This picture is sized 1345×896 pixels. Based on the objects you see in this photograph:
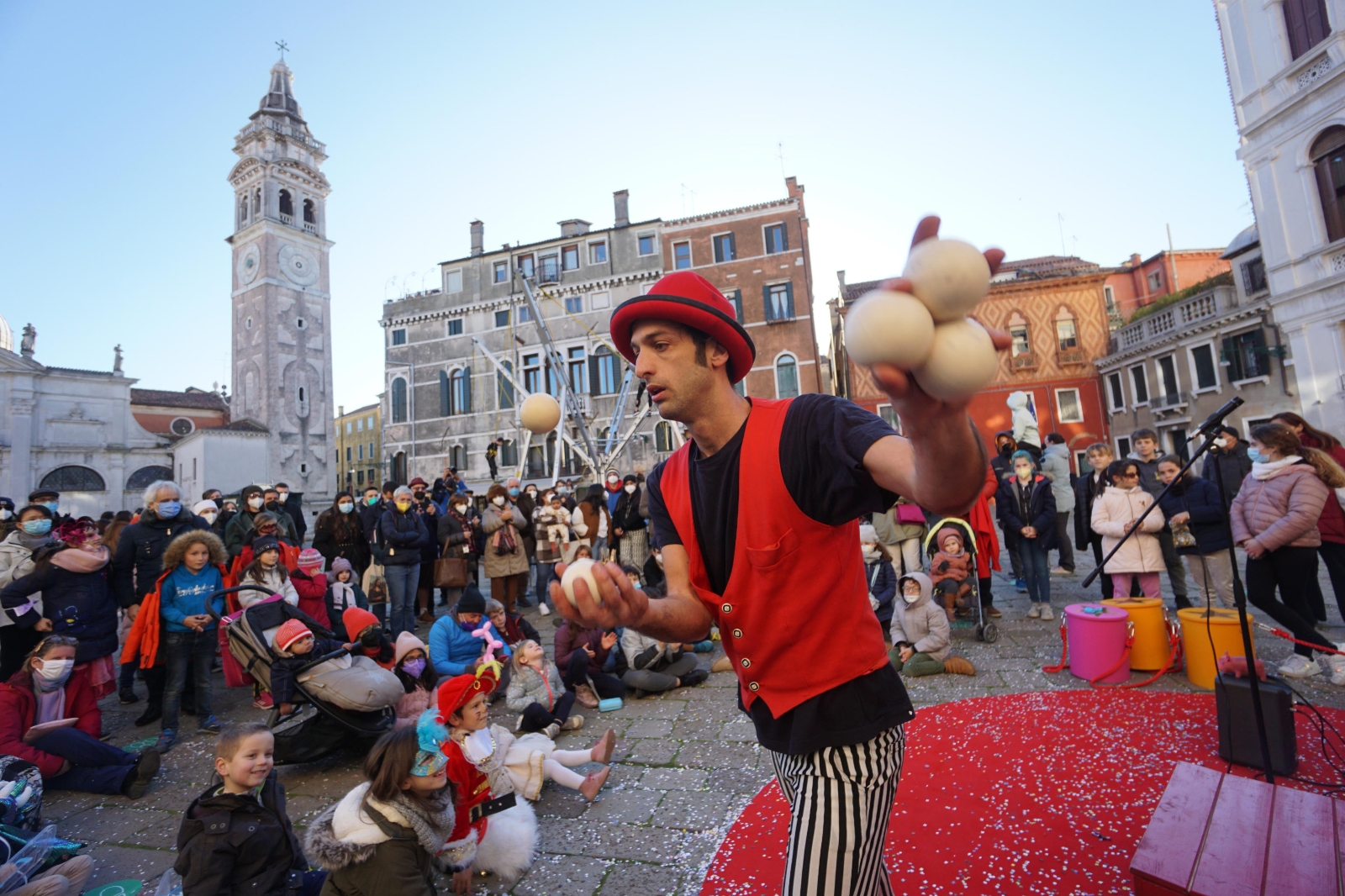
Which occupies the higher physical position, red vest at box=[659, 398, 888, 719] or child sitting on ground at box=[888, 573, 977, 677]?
red vest at box=[659, 398, 888, 719]

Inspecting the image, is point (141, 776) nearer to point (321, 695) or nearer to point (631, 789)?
point (321, 695)

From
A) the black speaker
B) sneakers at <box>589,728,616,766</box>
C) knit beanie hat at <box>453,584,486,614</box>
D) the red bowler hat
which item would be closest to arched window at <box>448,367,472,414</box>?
knit beanie hat at <box>453,584,486,614</box>

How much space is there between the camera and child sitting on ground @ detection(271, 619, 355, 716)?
4465 mm

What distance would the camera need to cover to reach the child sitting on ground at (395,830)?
107 inches

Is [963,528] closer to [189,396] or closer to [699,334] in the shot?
[699,334]

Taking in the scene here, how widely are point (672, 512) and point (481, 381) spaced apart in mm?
30734

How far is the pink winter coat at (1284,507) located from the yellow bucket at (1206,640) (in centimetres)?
61

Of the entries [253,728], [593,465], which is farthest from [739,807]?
[593,465]

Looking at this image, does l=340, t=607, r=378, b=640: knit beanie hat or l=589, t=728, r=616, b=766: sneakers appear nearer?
l=589, t=728, r=616, b=766: sneakers

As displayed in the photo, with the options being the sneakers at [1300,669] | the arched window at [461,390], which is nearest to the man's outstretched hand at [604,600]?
the sneakers at [1300,669]

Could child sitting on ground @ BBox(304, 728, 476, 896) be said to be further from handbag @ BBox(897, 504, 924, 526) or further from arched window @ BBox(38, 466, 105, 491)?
arched window @ BBox(38, 466, 105, 491)

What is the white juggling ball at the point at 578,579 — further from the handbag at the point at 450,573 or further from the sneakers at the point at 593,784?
the handbag at the point at 450,573

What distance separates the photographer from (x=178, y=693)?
521 centimetres

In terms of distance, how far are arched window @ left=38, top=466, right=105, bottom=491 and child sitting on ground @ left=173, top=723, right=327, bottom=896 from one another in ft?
124
